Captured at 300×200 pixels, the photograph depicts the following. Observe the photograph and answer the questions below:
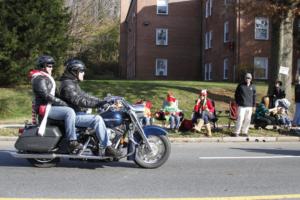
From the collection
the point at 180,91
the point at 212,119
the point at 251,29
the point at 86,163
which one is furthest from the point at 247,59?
the point at 86,163

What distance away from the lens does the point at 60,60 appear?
2561 cm

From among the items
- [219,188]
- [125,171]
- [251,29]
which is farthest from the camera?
[251,29]

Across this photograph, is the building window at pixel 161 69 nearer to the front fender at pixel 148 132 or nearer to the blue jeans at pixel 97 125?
the front fender at pixel 148 132

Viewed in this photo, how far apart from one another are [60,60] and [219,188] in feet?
61.7

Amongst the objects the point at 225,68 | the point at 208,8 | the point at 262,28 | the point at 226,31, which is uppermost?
the point at 208,8

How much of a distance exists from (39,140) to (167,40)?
41.3m

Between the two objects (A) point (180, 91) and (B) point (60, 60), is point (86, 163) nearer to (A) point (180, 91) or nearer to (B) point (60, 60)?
(A) point (180, 91)

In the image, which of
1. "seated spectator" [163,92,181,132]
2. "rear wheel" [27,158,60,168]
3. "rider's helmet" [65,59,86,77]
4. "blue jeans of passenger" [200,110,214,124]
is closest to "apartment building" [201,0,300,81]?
"seated spectator" [163,92,181,132]

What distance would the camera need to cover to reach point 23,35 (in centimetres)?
2369

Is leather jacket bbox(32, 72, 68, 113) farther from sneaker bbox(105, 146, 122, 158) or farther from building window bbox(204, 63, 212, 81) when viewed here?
building window bbox(204, 63, 212, 81)

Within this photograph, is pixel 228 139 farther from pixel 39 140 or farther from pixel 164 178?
pixel 39 140

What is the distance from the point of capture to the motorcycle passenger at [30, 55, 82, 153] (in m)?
9.03

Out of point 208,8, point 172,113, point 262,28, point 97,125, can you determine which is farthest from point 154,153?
point 208,8

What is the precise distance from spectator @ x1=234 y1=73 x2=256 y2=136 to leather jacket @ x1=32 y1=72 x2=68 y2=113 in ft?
24.9
